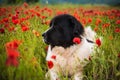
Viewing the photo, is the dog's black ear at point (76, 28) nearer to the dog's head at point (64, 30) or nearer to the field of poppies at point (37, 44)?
the dog's head at point (64, 30)

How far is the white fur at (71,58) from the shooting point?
60.2 inches

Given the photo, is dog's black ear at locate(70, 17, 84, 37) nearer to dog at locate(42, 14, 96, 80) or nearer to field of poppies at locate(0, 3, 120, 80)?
dog at locate(42, 14, 96, 80)

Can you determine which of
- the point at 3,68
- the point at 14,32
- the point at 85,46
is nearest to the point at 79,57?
the point at 85,46

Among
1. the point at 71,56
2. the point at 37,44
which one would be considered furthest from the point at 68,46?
the point at 37,44

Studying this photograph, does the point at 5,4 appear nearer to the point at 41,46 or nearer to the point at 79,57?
the point at 41,46

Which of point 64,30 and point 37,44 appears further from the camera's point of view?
point 37,44

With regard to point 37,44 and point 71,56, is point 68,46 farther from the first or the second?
point 37,44

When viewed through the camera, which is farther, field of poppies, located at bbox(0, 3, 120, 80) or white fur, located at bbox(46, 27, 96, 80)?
white fur, located at bbox(46, 27, 96, 80)

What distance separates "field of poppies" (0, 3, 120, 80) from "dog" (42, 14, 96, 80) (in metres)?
A: 0.05

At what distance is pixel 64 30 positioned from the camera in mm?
1567

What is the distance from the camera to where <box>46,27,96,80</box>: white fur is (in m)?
1.53

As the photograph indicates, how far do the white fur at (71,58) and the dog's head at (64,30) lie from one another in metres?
0.03

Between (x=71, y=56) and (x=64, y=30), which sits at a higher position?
(x=64, y=30)

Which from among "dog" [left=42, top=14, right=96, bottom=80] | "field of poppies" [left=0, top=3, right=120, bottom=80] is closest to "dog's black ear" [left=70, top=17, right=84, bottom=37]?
"dog" [left=42, top=14, right=96, bottom=80]
